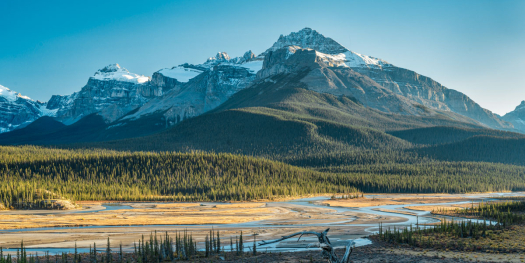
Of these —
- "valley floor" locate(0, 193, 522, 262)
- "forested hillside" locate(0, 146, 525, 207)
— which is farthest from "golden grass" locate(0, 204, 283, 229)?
"forested hillside" locate(0, 146, 525, 207)

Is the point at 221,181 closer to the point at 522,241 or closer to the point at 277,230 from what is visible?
the point at 277,230

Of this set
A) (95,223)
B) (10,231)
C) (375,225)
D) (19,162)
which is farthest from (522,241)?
(19,162)

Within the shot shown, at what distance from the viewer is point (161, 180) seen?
462 feet

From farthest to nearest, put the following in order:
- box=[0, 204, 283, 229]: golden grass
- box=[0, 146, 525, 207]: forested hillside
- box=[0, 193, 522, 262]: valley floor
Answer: box=[0, 146, 525, 207]: forested hillside
box=[0, 204, 283, 229]: golden grass
box=[0, 193, 522, 262]: valley floor

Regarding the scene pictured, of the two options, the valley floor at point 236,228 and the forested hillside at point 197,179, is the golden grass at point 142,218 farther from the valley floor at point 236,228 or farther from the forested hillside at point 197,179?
the forested hillside at point 197,179

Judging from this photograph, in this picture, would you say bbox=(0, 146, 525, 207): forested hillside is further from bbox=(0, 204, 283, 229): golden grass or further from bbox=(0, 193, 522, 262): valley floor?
bbox=(0, 204, 283, 229): golden grass

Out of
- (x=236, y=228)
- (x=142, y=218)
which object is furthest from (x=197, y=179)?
(x=236, y=228)

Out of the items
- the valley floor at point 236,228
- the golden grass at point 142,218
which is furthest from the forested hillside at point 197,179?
the golden grass at point 142,218

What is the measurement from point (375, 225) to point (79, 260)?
1794 inches

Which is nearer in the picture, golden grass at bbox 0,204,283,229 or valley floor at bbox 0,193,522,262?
valley floor at bbox 0,193,522,262

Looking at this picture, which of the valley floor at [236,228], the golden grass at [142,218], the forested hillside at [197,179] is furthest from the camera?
the forested hillside at [197,179]

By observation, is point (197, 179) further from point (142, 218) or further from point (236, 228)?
point (236, 228)

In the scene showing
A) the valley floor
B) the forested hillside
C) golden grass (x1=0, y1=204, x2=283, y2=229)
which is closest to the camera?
the valley floor

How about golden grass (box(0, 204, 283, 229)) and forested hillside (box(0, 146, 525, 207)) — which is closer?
golden grass (box(0, 204, 283, 229))
